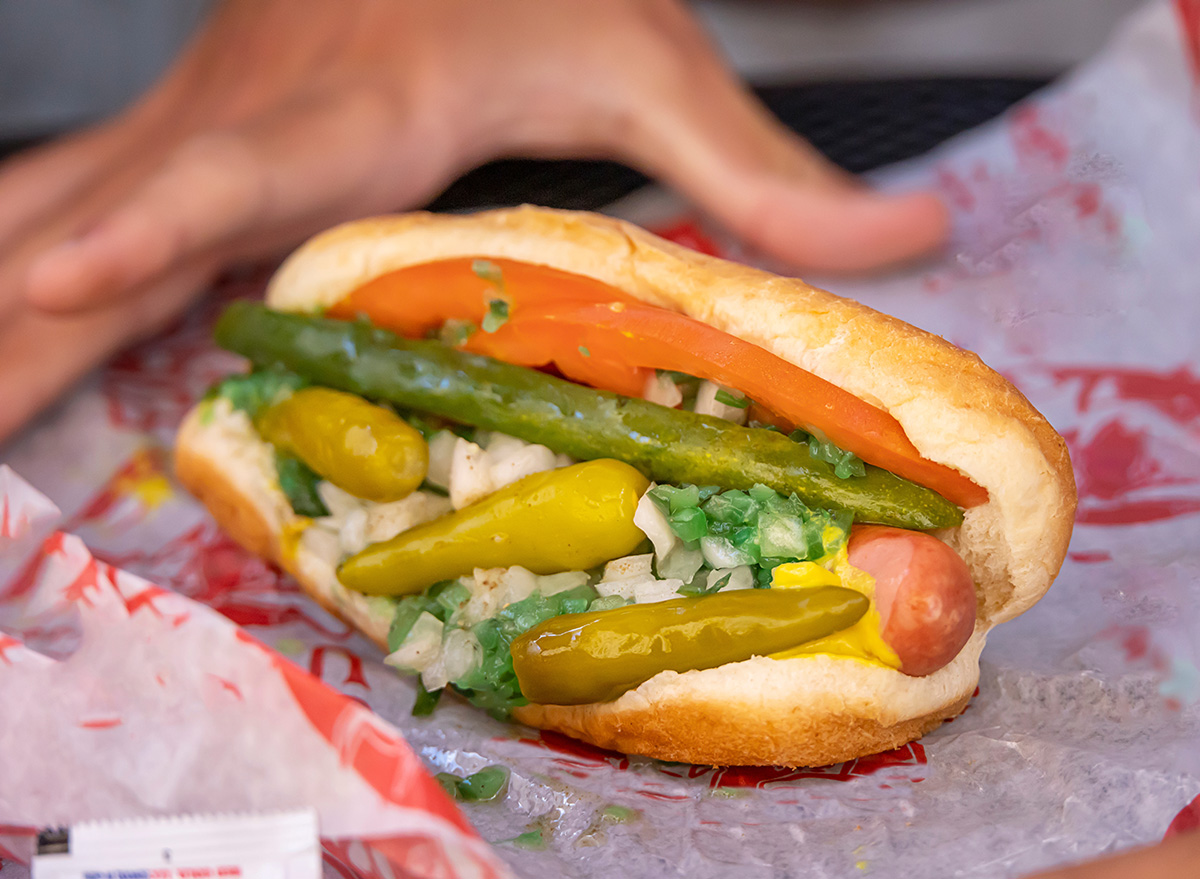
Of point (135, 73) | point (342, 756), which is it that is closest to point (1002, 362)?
point (342, 756)

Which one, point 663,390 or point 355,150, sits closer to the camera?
point 663,390

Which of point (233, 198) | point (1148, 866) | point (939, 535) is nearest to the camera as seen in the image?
point (1148, 866)

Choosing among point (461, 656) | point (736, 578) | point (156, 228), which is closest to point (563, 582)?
point (461, 656)

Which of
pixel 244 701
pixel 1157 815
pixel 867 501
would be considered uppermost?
pixel 867 501

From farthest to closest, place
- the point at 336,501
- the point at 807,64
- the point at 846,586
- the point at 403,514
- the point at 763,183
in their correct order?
the point at 807,64 → the point at 763,183 → the point at 336,501 → the point at 403,514 → the point at 846,586

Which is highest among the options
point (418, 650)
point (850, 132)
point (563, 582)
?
point (850, 132)

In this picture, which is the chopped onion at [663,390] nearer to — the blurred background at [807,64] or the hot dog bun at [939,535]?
the hot dog bun at [939,535]

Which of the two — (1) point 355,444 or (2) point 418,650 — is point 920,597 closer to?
(2) point 418,650

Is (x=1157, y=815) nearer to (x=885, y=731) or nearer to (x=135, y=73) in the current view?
(x=885, y=731)
